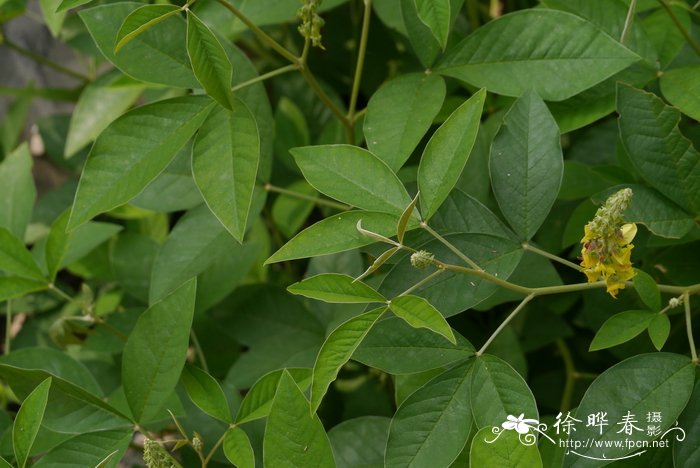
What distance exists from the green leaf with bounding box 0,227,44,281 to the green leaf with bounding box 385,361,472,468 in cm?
63

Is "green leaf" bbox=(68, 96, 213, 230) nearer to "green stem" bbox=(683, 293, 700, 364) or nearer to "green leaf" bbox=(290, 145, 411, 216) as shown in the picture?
"green leaf" bbox=(290, 145, 411, 216)

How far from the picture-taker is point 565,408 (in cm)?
117

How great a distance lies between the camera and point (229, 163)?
Result: 3.03 ft

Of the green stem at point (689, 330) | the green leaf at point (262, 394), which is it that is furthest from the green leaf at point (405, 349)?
the green stem at point (689, 330)

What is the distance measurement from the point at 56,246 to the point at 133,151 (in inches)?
12.5

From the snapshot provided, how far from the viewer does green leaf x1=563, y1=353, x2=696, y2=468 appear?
797mm

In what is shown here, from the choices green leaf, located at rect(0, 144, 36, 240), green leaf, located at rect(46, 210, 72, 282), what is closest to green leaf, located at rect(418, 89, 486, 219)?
green leaf, located at rect(46, 210, 72, 282)

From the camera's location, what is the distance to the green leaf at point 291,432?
81 centimetres

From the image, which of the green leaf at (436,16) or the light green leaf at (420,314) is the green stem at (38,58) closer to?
the green leaf at (436,16)

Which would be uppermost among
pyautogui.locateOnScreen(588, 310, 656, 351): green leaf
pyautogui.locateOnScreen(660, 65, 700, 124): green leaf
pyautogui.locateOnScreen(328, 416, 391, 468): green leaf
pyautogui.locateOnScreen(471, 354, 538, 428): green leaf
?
pyautogui.locateOnScreen(660, 65, 700, 124): green leaf

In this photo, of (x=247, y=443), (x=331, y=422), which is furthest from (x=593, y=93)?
(x=331, y=422)

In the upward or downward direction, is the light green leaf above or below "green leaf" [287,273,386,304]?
below

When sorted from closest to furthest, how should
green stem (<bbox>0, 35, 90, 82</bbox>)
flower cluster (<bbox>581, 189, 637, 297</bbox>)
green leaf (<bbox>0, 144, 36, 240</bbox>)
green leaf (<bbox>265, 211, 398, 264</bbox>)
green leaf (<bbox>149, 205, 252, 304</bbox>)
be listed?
flower cluster (<bbox>581, 189, 637, 297</bbox>) < green leaf (<bbox>265, 211, 398, 264</bbox>) < green leaf (<bbox>149, 205, 252, 304</bbox>) < green leaf (<bbox>0, 144, 36, 240</bbox>) < green stem (<bbox>0, 35, 90, 82</bbox>)

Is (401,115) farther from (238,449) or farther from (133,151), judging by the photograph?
(238,449)
